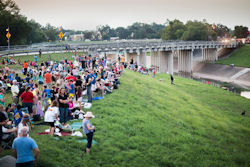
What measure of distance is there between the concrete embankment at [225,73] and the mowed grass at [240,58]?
11.0ft

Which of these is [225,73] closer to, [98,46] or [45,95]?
[98,46]

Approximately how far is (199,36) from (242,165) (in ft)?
330

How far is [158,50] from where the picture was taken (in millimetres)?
68188

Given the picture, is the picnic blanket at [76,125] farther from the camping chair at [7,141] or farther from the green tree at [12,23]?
the green tree at [12,23]

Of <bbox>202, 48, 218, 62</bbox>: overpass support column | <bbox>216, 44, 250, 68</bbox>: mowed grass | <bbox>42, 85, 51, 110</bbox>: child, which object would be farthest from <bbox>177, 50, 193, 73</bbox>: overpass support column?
<bbox>42, 85, 51, 110</bbox>: child

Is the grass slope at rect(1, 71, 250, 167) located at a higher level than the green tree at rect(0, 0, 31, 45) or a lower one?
lower

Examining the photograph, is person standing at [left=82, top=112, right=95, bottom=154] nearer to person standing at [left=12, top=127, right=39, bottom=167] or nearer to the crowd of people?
the crowd of people

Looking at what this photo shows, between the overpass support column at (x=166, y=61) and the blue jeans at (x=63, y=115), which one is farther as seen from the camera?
the overpass support column at (x=166, y=61)

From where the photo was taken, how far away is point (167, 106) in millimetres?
22672

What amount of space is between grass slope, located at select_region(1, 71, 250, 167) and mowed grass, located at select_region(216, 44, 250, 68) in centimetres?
5792

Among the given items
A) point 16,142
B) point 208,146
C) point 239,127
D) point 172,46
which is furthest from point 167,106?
point 172,46

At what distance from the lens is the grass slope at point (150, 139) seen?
1056 cm

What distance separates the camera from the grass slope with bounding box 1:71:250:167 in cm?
1056

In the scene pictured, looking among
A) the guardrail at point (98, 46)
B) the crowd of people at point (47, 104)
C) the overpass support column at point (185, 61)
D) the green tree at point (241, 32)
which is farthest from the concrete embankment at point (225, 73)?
the green tree at point (241, 32)
